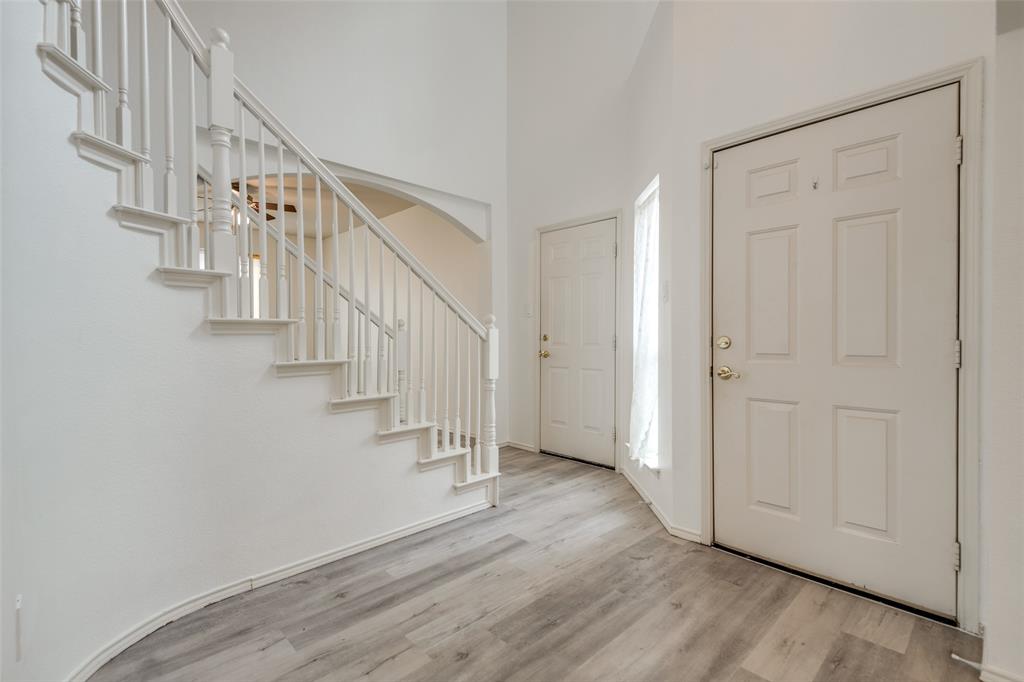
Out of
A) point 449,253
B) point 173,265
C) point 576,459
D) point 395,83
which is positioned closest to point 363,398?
point 173,265

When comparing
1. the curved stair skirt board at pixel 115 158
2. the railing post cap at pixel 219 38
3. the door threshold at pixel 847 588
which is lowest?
the door threshold at pixel 847 588

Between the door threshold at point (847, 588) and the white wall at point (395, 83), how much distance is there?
8.83 ft

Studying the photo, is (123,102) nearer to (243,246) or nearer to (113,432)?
(243,246)

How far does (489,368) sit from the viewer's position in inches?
123

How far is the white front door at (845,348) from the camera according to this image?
6.06ft

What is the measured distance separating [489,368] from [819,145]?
2121 mm

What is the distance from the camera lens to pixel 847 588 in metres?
2.05

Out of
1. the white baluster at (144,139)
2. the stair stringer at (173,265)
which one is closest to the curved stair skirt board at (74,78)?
the stair stringer at (173,265)

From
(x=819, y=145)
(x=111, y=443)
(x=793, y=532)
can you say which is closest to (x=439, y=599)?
(x=111, y=443)

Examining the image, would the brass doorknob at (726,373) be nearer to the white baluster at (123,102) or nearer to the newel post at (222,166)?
the newel post at (222,166)

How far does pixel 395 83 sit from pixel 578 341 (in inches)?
103

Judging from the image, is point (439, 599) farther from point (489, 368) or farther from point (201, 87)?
point (201, 87)

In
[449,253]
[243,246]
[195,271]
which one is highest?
[449,253]

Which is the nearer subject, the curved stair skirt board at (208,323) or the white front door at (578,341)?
the curved stair skirt board at (208,323)
